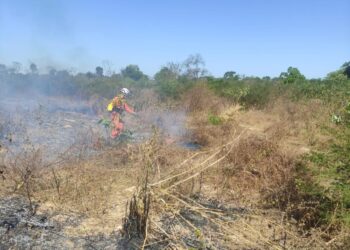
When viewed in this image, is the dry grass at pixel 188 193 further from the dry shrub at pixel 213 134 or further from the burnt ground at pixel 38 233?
the dry shrub at pixel 213 134

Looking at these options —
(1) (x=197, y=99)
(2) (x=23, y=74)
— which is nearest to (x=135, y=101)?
(1) (x=197, y=99)

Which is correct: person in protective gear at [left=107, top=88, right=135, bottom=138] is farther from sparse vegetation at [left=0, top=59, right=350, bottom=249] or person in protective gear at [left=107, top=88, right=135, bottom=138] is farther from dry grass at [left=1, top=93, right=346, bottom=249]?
dry grass at [left=1, top=93, right=346, bottom=249]

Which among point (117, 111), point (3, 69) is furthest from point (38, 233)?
point (3, 69)

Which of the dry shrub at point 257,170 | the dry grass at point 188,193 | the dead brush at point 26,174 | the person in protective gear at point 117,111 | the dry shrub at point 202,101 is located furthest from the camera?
the dry shrub at point 202,101

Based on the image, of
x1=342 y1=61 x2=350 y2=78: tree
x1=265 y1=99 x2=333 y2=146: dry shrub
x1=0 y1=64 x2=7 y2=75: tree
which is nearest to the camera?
x1=265 y1=99 x2=333 y2=146: dry shrub

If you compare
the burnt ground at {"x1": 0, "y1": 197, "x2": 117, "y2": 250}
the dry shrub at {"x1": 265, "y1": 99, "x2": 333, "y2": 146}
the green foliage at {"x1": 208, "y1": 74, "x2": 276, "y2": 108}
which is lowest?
the burnt ground at {"x1": 0, "y1": 197, "x2": 117, "y2": 250}

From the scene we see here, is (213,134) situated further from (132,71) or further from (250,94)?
(132,71)

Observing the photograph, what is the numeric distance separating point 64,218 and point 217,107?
1077cm

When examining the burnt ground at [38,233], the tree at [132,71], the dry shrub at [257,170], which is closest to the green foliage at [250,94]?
the dry shrub at [257,170]

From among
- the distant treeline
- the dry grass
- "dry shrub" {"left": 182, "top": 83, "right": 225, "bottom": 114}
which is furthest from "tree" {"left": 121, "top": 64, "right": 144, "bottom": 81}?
the dry grass

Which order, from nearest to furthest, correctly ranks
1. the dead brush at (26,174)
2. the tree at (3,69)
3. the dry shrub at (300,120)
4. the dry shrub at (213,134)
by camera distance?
the dead brush at (26,174) → the dry shrub at (213,134) → the dry shrub at (300,120) → the tree at (3,69)

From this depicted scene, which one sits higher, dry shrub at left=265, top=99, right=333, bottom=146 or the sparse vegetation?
dry shrub at left=265, top=99, right=333, bottom=146

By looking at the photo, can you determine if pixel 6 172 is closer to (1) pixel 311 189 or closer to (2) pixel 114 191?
(2) pixel 114 191

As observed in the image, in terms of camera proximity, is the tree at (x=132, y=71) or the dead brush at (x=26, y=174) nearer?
the dead brush at (x=26, y=174)
